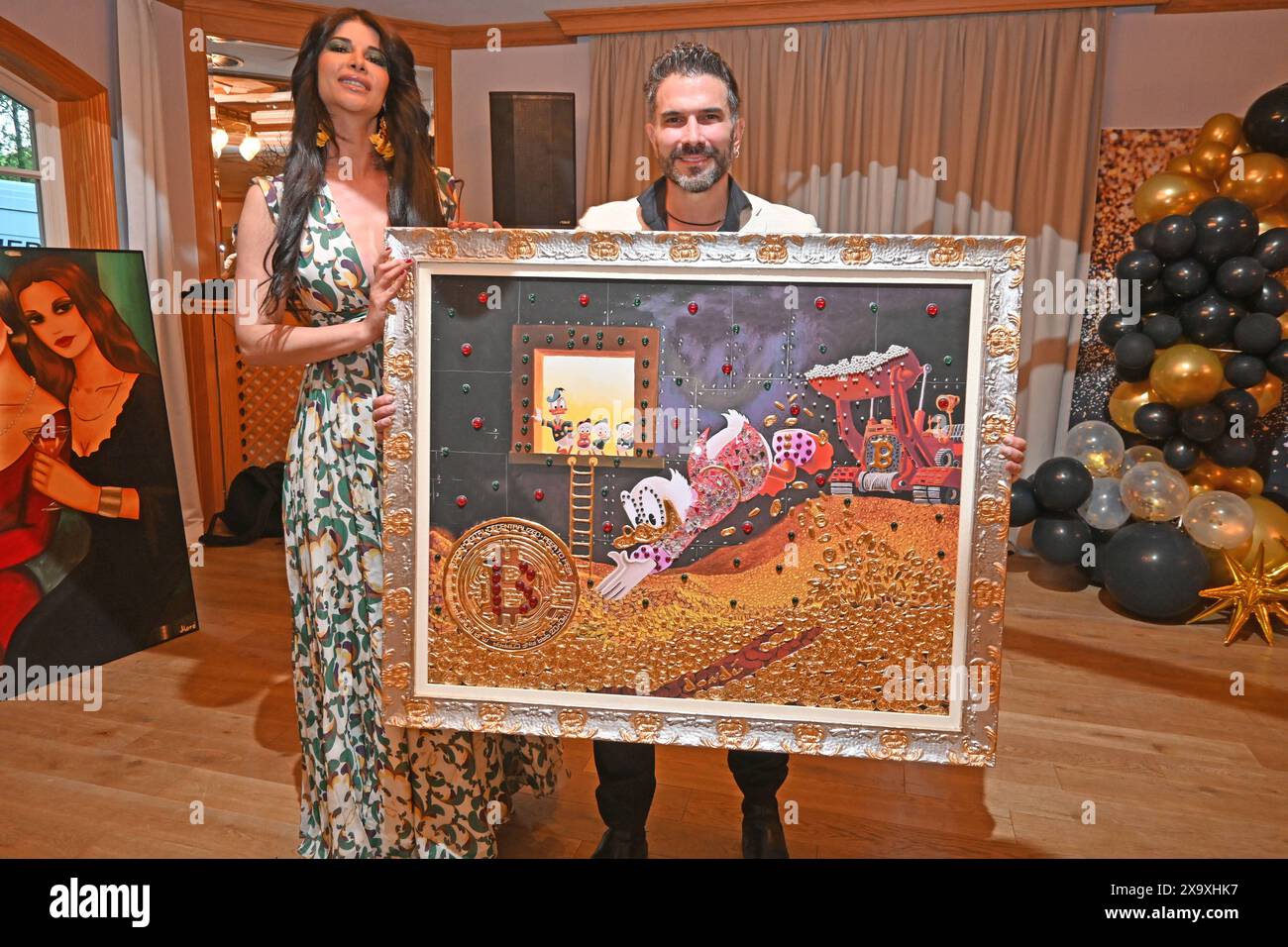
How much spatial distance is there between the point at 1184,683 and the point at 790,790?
1729 millimetres

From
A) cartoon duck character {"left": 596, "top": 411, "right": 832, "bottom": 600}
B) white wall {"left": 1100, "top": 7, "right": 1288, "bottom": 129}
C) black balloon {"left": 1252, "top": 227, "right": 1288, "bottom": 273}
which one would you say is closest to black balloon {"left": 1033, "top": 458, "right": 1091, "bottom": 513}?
black balloon {"left": 1252, "top": 227, "right": 1288, "bottom": 273}

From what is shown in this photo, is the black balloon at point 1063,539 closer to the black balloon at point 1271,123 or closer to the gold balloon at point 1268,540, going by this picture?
the gold balloon at point 1268,540

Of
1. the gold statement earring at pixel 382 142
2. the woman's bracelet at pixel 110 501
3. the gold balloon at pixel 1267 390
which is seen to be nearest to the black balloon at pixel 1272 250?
the gold balloon at pixel 1267 390

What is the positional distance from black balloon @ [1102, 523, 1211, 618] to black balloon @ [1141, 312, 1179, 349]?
0.83 meters

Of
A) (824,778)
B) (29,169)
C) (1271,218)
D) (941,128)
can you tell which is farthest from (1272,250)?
(29,169)

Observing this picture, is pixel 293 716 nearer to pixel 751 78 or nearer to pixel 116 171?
pixel 116 171

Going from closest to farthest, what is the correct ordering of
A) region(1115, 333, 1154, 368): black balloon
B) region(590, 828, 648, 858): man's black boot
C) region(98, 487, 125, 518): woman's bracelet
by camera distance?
region(590, 828, 648, 858): man's black boot → region(98, 487, 125, 518): woman's bracelet → region(1115, 333, 1154, 368): black balloon

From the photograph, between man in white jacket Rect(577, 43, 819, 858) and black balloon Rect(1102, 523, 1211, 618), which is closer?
man in white jacket Rect(577, 43, 819, 858)

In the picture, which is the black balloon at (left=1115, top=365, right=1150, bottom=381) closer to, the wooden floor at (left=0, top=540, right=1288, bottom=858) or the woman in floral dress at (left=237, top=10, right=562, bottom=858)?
the wooden floor at (left=0, top=540, right=1288, bottom=858)

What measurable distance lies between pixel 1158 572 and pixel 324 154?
356 centimetres

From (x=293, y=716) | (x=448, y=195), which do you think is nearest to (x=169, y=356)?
(x=293, y=716)

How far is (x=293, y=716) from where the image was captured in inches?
111

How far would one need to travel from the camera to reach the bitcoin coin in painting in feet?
4.83

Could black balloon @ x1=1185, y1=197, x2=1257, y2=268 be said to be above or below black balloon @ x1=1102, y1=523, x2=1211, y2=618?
above
